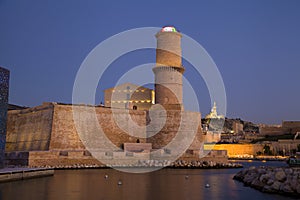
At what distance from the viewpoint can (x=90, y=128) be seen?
18875 millimetres

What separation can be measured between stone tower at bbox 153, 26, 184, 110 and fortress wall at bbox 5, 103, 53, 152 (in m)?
7.98

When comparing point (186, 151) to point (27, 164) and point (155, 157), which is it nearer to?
point (155, 157)

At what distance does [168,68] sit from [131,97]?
819 centimetres

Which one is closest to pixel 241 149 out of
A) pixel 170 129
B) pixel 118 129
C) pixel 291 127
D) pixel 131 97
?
pixel 131 97

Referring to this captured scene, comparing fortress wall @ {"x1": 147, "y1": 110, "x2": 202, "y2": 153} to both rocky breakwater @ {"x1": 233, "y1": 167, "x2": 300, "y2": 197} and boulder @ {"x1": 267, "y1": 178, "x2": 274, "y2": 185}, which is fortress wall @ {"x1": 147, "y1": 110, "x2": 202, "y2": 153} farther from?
boulder @ {"x1": 267, "y1": 178, "x2": 274, "y2": 185}

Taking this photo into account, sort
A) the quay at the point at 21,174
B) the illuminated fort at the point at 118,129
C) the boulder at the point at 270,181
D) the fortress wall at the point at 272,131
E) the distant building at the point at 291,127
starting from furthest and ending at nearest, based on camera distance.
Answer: the fortress wall at the point at 272,131, the distant building at the point at 291,127, the illuminated fort at the point at 118,129, the quay at the point at 21,174, the boulder at the point at 270,181

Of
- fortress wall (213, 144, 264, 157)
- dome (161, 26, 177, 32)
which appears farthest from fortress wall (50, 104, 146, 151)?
fortress wall (213, 144, 264, 157)

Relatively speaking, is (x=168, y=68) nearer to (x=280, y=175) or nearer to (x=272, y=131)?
(x=280, y=175)

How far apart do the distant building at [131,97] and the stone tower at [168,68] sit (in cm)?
651

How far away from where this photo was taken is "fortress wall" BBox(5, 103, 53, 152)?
17875mm

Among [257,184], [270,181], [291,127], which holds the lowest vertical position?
[257,184]

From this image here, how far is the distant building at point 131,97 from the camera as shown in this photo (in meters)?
30.3

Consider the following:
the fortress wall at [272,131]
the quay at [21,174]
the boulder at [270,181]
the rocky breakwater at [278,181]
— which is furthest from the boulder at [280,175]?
the fortress wall at [272,131]

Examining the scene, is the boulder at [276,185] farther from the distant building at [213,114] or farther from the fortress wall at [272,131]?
the distant building at [213,114]
